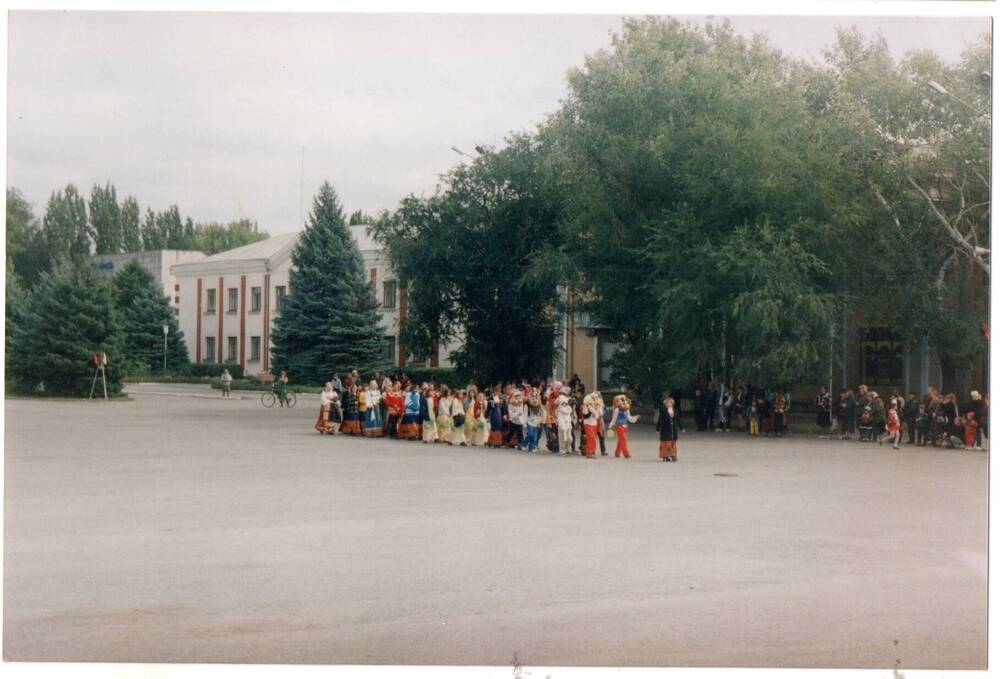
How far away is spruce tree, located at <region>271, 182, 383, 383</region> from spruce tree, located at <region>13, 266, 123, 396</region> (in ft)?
52.6

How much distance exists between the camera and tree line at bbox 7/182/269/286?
210 ft

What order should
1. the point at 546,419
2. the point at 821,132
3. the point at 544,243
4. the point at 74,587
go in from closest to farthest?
1. the point at 74,587
2. the point at 546,419
3. the point at 821,132
4. the point at 544,243

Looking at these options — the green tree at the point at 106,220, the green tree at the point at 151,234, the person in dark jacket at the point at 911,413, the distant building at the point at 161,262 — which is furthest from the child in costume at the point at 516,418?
the green tree at the point at 151,234

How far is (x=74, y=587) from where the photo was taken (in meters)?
11.0

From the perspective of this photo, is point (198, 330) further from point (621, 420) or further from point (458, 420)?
point (621, 420)

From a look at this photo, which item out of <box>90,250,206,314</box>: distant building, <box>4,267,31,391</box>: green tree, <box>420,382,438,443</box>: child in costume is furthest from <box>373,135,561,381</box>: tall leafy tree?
<box>90,250,206,314</box>: distant building

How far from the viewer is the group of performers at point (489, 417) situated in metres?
28.1

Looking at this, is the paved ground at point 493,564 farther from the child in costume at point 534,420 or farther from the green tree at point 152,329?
the green tree at point 152,329

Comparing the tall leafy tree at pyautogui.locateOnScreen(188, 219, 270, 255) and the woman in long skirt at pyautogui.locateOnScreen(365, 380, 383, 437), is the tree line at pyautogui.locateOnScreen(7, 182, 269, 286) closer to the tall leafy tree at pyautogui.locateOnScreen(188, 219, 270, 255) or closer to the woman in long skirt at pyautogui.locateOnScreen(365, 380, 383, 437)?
the tall leafy tree at pyautogui.locateOnScreen(188, 219, 270, 255)

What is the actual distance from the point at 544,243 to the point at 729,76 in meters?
9.21

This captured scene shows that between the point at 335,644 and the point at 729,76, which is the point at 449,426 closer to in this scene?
the point at 729,76

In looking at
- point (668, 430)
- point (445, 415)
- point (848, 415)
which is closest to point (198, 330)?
point (445, 415)

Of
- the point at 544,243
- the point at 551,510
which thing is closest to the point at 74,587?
the point at 551,510

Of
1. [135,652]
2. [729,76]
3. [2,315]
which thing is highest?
[729,76]
